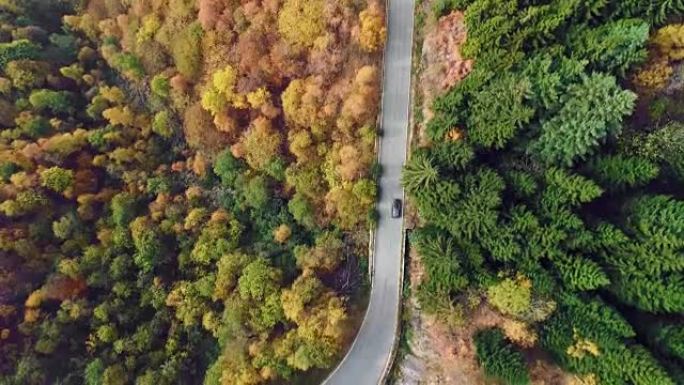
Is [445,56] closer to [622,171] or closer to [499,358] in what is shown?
[622,171]

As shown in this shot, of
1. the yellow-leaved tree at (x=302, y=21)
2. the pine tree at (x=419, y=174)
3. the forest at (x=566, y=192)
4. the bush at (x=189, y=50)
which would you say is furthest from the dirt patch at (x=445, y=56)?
the bush at (x=189, y=50)

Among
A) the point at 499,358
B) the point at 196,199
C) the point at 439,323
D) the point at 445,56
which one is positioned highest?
the point at 445,56

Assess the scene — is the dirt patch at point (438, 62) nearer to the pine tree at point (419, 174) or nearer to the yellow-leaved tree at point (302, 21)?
the pine tree at point (419, 174)

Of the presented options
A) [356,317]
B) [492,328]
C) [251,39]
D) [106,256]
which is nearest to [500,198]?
[492,328]

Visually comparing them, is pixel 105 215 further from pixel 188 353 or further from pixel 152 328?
pixel 188 353

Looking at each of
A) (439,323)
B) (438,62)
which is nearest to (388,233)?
(439,323)

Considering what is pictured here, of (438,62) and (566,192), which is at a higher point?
(438,62)

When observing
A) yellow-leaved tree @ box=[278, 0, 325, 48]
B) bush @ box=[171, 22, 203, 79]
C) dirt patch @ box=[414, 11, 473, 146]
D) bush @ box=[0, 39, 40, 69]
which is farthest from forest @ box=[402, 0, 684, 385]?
bush @ box=[0, 39, 40, 69]
